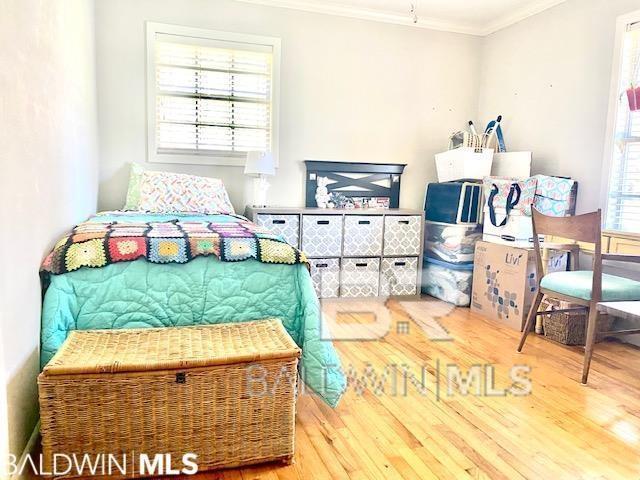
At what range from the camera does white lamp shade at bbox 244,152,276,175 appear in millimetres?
→ 3801

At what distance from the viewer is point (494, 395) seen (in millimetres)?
2279

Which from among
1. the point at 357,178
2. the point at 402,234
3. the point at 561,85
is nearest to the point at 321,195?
the point at 357,178

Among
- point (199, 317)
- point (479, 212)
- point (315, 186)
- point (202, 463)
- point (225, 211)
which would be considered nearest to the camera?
point (202, 463)

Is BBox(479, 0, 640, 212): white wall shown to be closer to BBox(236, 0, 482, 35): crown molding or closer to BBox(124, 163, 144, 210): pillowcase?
BBox(236, 0, 482, 35): crown molding

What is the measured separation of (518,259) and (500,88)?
1832 mm

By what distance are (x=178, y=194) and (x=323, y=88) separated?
159 centimetres

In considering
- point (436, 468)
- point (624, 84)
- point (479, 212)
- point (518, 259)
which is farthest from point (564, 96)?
point (436, 468)

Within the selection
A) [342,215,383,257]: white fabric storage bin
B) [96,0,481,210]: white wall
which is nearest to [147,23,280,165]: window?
[96,0,481,210]: white wall

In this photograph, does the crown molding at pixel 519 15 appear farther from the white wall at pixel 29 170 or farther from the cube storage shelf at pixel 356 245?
the white wall at pixel 29 170

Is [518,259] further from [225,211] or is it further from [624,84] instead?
[225,211]

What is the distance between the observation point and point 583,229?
2494 mm

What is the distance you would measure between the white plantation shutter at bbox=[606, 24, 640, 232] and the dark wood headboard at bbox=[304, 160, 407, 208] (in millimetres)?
1713

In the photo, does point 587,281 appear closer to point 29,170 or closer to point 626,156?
point 626,156

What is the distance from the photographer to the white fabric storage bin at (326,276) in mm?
3923
